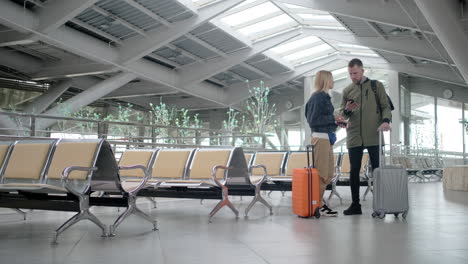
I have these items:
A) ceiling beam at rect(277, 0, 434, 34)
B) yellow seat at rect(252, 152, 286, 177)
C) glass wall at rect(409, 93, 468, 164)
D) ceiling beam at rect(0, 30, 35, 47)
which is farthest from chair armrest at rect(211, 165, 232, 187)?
glass wall at rect(409, 93, 468, 164)

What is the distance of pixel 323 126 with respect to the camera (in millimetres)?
5523

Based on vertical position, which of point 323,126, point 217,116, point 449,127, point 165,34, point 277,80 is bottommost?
point 323,126

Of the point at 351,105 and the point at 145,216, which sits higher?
the point at 351,105

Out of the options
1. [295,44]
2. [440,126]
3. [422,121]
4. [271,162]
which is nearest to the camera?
[271,162]

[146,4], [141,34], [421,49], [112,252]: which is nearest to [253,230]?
[112,252]

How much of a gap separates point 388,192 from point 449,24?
9395 millimetres

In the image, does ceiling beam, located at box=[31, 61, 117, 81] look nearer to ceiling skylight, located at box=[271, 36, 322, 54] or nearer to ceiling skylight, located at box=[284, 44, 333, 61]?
ceiling skylight, located at box=[271, 36, 322, 54]

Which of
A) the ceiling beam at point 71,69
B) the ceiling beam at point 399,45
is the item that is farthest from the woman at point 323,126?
the ceiling beam at point 71,69

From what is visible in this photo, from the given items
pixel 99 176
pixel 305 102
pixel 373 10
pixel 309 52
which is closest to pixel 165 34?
pixel 373 10

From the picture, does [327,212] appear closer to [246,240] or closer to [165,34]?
[246,240]

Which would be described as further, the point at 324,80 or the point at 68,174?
the point at 324,80

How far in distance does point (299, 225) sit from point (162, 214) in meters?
1.98

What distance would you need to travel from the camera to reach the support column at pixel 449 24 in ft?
40.2

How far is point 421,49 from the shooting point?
20.0 meters
